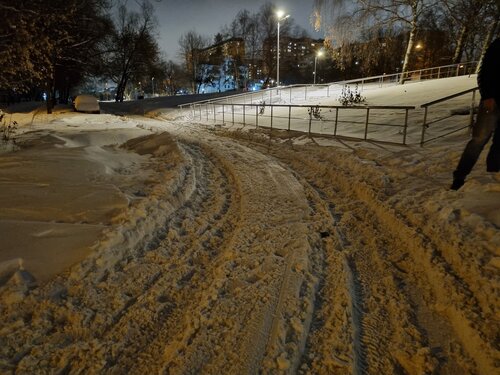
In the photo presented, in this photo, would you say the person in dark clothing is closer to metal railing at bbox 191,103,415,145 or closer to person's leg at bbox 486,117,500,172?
person's leg at bbox 486,117,500,172

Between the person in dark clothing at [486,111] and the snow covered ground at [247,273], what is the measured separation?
0.29 metres


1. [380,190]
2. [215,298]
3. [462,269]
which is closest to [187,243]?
[215,298]

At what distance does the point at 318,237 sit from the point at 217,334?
68.0 inches

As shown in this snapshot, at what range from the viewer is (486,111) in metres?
3.80

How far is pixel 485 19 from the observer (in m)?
19.1

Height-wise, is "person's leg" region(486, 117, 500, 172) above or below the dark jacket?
below

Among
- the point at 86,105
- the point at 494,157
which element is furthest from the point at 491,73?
the point at 86,105

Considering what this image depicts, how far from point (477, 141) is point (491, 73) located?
0.81m

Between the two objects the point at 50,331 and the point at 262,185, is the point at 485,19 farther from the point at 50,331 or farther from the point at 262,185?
the point at 50,331

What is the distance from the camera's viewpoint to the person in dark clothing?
3.64 metres

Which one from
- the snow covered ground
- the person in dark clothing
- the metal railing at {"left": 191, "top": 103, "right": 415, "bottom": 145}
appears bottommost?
the snow covered ground

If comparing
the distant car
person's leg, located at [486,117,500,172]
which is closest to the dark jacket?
person's leg, located at [486,117,500,172]

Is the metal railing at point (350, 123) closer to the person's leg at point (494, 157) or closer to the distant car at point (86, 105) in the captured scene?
the person's leg at point (494, 157)

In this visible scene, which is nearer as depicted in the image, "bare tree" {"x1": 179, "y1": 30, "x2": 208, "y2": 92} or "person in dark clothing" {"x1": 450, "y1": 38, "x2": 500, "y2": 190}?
"person in dark clothing" {"x1": 450, "y1": 38, "x2": 500, "y2": 190}
